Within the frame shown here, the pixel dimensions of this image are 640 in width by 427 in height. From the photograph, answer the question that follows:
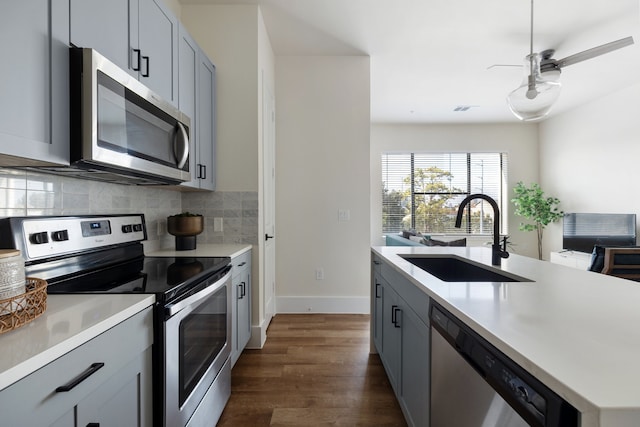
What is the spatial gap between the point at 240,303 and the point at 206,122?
1354mm

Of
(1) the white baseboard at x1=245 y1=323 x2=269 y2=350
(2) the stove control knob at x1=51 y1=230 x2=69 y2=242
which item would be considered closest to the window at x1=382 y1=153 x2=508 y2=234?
(1) the white baseboard at x1=245 y1=323 x2=269 y2=350

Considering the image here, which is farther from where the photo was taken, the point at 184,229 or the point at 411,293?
the point at 184,229

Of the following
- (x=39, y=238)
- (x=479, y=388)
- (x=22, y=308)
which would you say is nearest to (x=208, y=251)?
(x=39, y=238)

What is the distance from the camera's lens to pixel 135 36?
145 centimetres

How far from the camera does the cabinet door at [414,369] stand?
3.95 feet

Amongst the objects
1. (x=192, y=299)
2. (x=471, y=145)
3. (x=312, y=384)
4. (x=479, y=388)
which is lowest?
(x=312, y=384)

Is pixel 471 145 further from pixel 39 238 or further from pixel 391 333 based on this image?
pixel 39 238

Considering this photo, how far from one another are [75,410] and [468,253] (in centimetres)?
202

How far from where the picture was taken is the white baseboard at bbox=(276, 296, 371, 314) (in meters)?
3.33

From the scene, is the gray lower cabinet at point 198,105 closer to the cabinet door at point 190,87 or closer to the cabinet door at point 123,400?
the cabinet door at point 190,87

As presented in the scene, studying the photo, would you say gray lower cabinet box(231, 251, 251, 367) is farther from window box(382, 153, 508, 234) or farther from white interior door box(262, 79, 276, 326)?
window box(382, 153, 508, 234)

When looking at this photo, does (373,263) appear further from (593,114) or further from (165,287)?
(593,114)

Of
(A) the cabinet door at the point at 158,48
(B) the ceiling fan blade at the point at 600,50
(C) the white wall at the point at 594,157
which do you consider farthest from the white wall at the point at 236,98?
(C) the white wall at the point at 594,157

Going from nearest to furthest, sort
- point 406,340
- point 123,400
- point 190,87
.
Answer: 1. point 123,400
2. point 406,340
3. point 190,87
